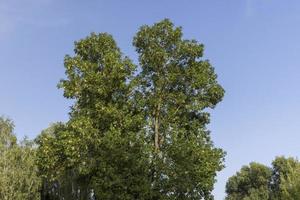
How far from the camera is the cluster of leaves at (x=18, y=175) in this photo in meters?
50.9

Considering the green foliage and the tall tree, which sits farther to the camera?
the green foliage

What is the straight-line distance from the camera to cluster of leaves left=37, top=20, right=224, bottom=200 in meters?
36.9

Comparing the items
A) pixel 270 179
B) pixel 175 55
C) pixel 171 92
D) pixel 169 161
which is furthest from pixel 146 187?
pixel 270 179

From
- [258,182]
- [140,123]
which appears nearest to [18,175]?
[140,123]

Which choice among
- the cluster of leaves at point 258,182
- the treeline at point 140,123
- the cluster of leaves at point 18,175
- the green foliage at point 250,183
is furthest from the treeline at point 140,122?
the green foliage at point 250,183

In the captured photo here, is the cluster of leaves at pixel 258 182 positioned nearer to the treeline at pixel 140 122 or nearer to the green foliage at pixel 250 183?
the green foliage at pixel 250 183

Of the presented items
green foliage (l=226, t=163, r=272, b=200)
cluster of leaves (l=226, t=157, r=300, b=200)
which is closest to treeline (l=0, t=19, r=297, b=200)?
cluster of leaves (l=226, t=157, r=300, b=200)

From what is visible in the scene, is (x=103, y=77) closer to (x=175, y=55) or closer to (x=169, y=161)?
(x=175, y=55)

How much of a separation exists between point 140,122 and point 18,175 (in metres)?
20.3

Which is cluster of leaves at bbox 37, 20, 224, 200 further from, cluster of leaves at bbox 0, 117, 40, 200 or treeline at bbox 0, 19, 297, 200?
cluster of leaves at bbox 0, 117, 40, 200

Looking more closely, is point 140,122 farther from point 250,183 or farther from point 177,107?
point 250,183

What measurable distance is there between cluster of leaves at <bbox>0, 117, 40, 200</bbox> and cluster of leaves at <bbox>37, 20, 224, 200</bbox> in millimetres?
11657

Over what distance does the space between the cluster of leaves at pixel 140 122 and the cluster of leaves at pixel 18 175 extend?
38.2ft

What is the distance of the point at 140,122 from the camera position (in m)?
→ 39.3
